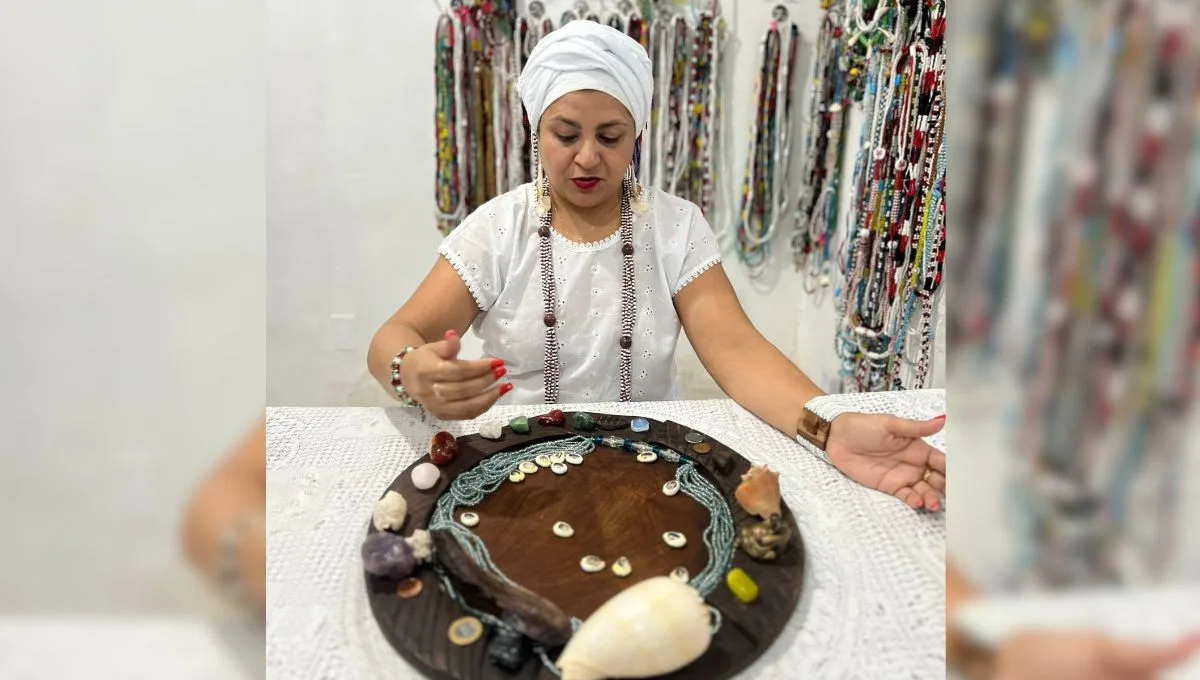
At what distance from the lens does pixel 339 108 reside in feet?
5.90

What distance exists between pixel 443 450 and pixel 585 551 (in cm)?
19

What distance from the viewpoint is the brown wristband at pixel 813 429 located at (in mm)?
656

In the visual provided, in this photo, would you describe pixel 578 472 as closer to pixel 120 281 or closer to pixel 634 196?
pixel 120 281

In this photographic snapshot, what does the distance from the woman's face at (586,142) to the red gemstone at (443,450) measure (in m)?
0.50

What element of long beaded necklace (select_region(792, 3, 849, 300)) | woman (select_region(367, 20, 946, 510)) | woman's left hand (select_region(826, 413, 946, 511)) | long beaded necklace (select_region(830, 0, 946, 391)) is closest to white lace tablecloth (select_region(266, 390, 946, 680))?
woman's left hand (select_region(826, 413, 946, 511))

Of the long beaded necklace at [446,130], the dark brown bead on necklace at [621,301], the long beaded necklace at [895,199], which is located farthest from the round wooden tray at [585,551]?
the long beaded necklace at [446,130]

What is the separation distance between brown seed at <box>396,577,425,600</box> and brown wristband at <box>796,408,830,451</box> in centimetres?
40

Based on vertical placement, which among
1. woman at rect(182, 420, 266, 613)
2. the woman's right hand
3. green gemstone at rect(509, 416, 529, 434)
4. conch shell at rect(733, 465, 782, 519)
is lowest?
green gemstone at rect(509, 416, 529, 434)

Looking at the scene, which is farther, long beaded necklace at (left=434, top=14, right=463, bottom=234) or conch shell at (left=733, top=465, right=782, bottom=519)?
long beaded necklace at (left=434, top=14, right=463, bottom=234)

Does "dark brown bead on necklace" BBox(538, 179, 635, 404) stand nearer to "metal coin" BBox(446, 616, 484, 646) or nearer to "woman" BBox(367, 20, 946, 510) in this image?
"woman" BBox(367, 20, 946, 510)

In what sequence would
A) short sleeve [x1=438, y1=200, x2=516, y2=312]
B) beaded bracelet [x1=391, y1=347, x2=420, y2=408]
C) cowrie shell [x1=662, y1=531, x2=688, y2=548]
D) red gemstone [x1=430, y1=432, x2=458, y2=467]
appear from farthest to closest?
short sleeve [x1=438, y1=200, x2=516, y2=312] < beaded bracelet [x1=391, y1=347, x2=420, y2=408] < red gemstone [x1=430, y1=432, x2=458, y2=467] < cowrie shell [x1=662, y1=531, x2=688, y2=548]

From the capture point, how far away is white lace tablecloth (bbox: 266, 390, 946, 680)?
41cm

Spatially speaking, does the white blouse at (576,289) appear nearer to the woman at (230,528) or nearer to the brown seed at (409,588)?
the brown seed at (409,588)

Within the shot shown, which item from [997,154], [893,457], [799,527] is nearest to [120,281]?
[997,154]
